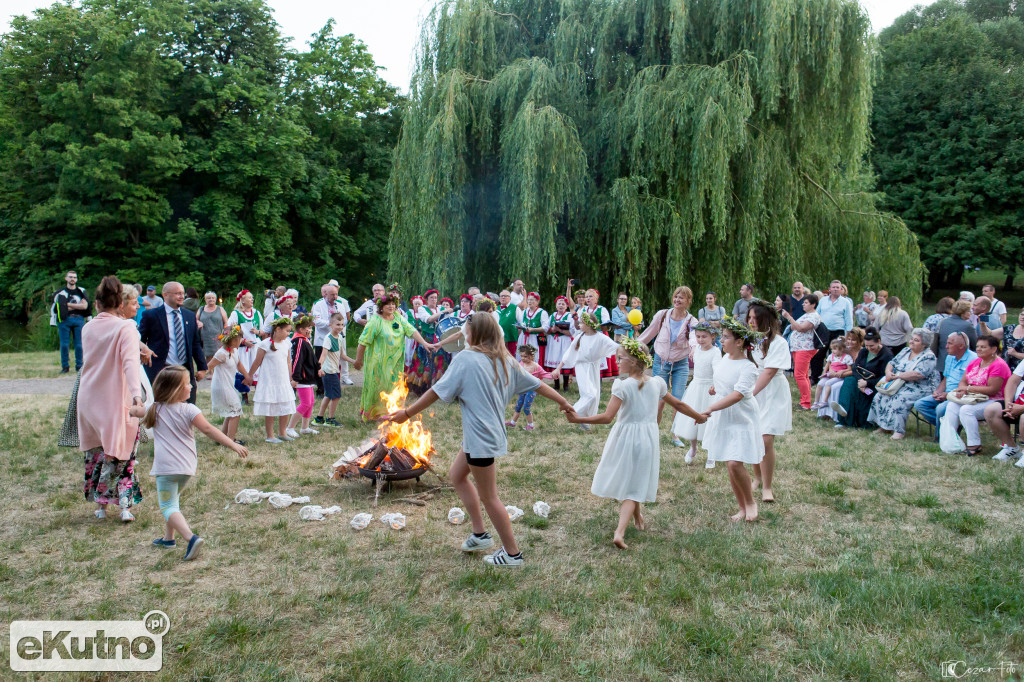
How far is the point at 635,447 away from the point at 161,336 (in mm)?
5772

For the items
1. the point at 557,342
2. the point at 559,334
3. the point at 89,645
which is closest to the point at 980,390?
the point at 559,334

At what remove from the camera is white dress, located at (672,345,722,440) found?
801 centimetres

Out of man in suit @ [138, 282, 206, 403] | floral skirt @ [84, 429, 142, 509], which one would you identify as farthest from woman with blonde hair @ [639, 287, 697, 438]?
floral skirt @ [84, 429, 142, 509]

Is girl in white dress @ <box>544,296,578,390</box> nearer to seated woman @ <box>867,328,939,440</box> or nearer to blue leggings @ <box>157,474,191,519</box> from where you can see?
seated woman @ <box>867,328,939,440</box>

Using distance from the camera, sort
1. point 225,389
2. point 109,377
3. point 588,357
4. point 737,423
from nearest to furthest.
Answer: point 109,377, point 737,423, point 225,389, point 588,357

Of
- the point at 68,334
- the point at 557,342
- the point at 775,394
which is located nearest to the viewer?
the point at 775,394

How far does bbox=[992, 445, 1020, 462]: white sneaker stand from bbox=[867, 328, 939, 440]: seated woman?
133 cm

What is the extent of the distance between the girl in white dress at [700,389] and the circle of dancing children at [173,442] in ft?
15.7

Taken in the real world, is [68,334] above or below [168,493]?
above

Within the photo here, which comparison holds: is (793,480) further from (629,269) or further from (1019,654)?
(629,269)

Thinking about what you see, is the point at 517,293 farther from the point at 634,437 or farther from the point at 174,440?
the point at 174,440

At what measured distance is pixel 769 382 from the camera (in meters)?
6.80

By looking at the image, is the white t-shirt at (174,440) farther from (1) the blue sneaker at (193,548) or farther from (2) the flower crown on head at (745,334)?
(2) the flower crown on head at (745,334)

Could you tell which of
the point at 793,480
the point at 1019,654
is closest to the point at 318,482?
the point at 793,480
